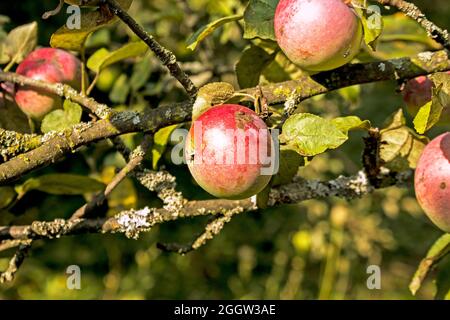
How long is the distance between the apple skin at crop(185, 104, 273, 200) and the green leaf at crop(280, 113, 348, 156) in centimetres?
5

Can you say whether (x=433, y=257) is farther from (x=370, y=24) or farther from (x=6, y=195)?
(x=6, y=195)

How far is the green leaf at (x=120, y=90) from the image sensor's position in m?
1.50

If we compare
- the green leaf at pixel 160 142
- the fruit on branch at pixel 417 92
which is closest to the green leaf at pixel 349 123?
the fruit on branch at pixel 417 92

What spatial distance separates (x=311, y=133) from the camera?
0.87 m

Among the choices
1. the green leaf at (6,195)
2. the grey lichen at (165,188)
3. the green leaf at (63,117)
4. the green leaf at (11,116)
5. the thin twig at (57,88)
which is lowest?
the green leaf at (6,195)

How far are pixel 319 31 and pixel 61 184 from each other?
0.60 metres

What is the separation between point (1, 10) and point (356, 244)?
156cm

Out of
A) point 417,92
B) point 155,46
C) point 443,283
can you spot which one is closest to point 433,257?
point 443,283

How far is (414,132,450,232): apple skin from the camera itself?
38.8 inches

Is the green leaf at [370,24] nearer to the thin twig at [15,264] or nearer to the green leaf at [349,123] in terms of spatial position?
the green leaf at [349,123]

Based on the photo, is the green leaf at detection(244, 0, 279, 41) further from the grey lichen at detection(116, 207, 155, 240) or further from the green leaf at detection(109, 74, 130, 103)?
the green leaf at detection(109, 74, 130, 103)

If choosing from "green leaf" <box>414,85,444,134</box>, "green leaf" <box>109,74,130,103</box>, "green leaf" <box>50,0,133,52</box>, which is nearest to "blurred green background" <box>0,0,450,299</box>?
"green leaf" <box>109,74,130,103</box>

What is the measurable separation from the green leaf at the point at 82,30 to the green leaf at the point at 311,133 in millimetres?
271

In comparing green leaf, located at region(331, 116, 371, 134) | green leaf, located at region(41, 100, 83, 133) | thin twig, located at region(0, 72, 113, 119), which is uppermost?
green leaf, located at region(331, 116, 371, 134)
